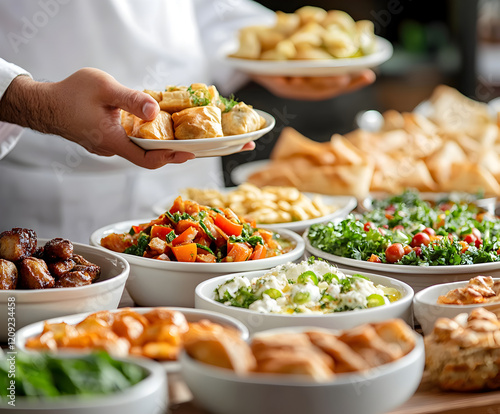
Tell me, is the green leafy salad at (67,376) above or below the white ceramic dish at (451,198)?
above

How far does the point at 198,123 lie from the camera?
197 cm

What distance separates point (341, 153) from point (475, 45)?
3.60 metres

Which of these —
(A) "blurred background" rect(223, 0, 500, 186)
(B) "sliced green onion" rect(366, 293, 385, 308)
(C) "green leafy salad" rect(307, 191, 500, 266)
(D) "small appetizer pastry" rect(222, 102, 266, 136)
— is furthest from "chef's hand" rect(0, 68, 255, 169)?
(A) "blurred background" rect(223, 0, 500, 186)

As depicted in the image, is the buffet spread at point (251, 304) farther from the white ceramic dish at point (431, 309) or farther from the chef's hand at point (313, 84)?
the chef's hand at point (313, 84)

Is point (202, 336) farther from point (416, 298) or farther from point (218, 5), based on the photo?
point (218, 5)

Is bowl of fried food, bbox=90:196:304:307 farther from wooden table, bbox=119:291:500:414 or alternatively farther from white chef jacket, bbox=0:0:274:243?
white chef jacket, bbox=0:0:274:243

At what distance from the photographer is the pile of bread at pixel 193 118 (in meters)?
1.98

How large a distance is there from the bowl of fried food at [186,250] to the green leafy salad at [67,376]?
72 cm

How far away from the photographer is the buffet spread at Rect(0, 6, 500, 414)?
117 centimetres

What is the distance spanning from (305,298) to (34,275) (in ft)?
2.19

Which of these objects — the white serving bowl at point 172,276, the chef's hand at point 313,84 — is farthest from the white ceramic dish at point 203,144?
the chef's hand at point 313,84

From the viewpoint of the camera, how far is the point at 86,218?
345 centimetres

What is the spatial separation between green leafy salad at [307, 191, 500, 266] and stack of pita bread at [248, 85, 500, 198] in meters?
0.70

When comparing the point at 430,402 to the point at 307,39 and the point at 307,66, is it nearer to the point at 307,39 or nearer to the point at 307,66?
the point at 307,66
